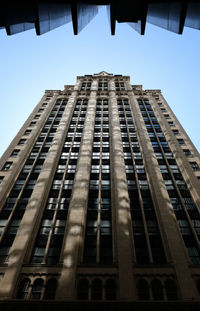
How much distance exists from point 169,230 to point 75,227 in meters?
9.25

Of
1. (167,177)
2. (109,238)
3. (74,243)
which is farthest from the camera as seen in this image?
(167,177)

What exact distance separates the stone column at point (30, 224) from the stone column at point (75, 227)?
3378mm

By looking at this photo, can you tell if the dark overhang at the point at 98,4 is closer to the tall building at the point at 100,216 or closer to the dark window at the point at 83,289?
the tall building at the point at 100,216

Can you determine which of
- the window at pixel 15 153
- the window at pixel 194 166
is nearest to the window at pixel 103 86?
the window at pixel 15 153

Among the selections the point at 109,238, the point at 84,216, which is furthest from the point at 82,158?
the point at 109,238

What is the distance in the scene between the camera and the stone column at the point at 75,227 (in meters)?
16.0

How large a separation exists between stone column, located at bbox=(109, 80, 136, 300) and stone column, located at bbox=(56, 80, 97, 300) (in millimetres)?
3456

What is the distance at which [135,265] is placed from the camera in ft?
58.0

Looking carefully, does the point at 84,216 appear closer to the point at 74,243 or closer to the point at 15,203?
the point at 74,243

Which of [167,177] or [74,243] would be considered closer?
[74,243]

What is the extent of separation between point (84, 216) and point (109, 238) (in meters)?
3.49

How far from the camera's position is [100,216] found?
75.3ft

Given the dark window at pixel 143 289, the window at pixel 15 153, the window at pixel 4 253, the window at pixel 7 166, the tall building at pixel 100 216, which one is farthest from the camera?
the window at pixel 15 153

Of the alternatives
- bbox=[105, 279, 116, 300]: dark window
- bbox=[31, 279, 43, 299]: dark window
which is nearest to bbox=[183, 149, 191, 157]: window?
bbox=[105, 279, 116, 300]: dark window
